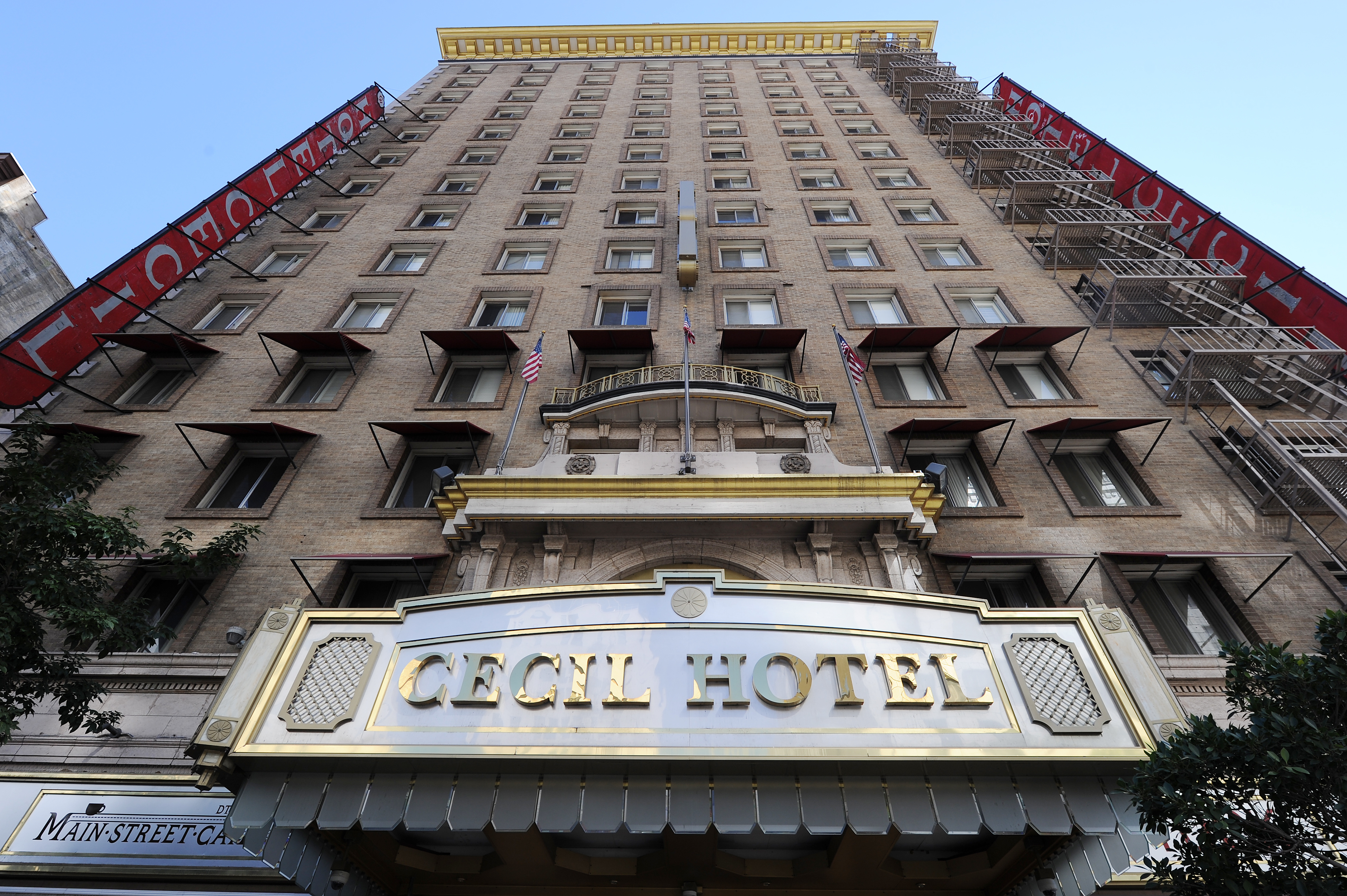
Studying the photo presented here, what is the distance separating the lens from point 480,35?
51125 mm

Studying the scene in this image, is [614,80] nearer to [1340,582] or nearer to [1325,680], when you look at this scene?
[1340,582]

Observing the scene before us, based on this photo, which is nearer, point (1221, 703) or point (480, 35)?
point (1221, 703)

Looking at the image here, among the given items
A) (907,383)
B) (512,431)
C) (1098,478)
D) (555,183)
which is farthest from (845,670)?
(555,183)

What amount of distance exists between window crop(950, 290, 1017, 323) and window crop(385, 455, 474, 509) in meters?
15.8

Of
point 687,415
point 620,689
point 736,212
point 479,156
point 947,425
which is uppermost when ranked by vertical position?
point 479,156

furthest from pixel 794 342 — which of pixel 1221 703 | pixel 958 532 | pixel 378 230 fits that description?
pixel 378 230

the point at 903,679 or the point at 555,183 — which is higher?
the point at 555,183

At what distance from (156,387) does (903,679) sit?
2276 cm

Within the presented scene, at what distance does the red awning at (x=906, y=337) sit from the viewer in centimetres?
1895

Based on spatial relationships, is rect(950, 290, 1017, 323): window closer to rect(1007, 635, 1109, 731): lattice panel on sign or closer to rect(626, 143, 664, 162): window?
rect(1007, 635, 1109, 731): lattice panel on sign

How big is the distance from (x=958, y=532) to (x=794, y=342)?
7.48 m

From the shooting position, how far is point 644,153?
34375mm

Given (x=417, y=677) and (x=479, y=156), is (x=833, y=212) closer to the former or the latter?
(x=479, y=156)

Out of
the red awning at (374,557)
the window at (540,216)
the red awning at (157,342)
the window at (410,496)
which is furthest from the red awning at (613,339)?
the red awning at (157,342)
